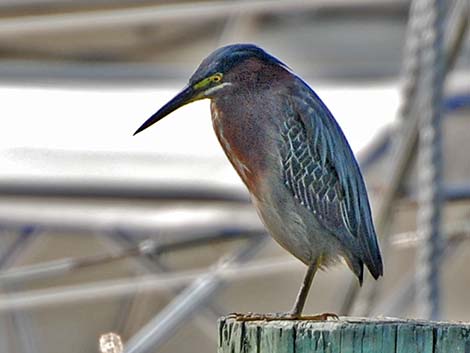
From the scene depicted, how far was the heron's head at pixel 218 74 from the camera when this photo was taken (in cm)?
363

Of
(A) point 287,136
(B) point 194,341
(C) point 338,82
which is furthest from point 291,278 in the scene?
(A) point 287,136

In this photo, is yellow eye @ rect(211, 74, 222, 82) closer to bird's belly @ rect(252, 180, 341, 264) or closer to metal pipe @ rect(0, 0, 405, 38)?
bird's belly @ rect(252, 180, 341, 264)

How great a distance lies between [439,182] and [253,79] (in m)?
2.16

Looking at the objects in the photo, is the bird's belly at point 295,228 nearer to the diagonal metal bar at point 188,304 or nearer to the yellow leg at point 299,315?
the yellow leg at point 299,315

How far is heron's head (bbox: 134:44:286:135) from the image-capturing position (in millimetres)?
3629

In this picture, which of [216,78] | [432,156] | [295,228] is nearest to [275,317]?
[295,228]

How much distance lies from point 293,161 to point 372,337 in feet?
2.93

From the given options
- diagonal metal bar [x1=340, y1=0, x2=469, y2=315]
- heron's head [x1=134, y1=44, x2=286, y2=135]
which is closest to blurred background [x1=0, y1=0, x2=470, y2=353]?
diagonal metal bar [x1=340, y1=0, x2=469, y2=315]

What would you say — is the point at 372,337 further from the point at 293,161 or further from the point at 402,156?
the point at 402,156

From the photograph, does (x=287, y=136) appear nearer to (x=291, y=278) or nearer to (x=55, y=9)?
(x=55, y=9)

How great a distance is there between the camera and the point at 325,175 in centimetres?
376

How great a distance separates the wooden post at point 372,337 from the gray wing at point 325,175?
75cm

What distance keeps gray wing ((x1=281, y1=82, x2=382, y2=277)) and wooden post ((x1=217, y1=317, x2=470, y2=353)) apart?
748mm

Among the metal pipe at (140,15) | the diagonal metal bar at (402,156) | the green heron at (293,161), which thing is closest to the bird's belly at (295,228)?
the green heron at (293,161)
